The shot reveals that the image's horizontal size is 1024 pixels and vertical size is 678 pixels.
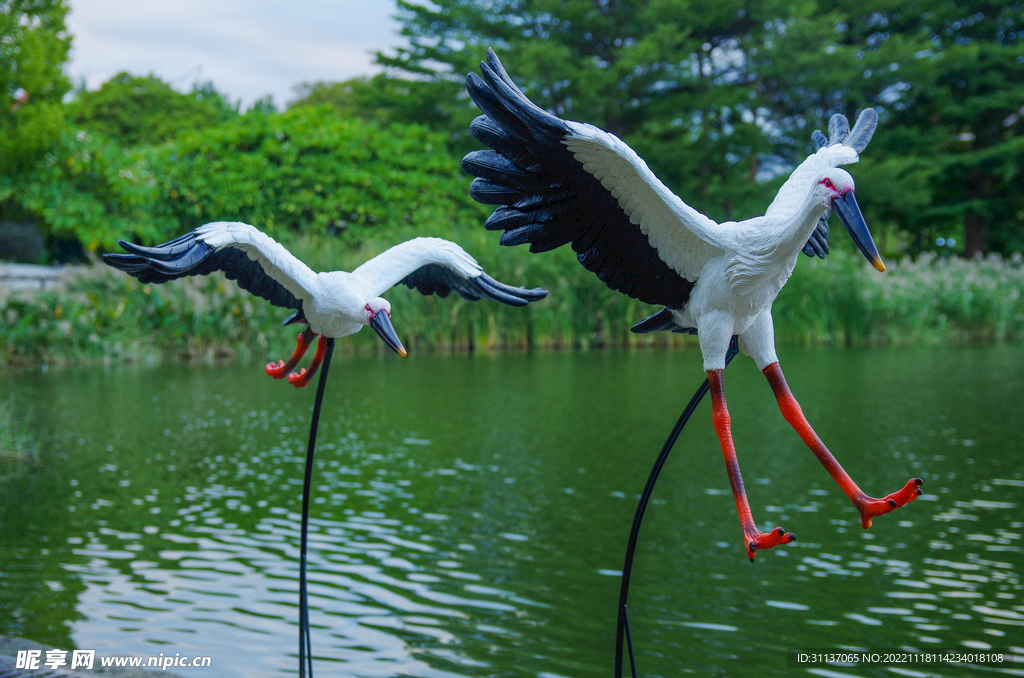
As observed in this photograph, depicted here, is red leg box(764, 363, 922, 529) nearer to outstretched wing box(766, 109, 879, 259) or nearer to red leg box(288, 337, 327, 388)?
outstretched wing box(766, 109, 879, 259)

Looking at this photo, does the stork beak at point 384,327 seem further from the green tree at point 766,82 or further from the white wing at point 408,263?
the green tree at point 766,82

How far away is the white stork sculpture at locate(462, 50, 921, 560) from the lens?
2080 mm

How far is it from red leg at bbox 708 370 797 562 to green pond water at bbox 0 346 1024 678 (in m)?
1.64

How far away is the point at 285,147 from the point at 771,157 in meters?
14.4

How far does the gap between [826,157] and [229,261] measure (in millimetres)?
1819

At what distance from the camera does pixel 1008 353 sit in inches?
585

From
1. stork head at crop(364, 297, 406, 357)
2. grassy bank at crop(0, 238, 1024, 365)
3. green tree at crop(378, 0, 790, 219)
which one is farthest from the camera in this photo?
green tree at crop(378, 0, 790, 219)

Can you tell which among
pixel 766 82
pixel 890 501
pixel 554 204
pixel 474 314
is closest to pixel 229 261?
pixel 554 204

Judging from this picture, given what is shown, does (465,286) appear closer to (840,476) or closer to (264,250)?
(264,250)

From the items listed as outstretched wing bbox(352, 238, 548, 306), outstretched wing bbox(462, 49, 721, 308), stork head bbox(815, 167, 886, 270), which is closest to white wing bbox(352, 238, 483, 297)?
outstretched wing bbox(352, 238, 548, 306)

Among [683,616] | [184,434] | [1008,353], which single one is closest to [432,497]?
[683,616]

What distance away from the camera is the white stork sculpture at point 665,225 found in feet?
6.82

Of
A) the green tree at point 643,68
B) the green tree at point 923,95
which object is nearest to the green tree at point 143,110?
the green tree at point 643,68

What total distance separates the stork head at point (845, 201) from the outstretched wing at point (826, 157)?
0.05 m
